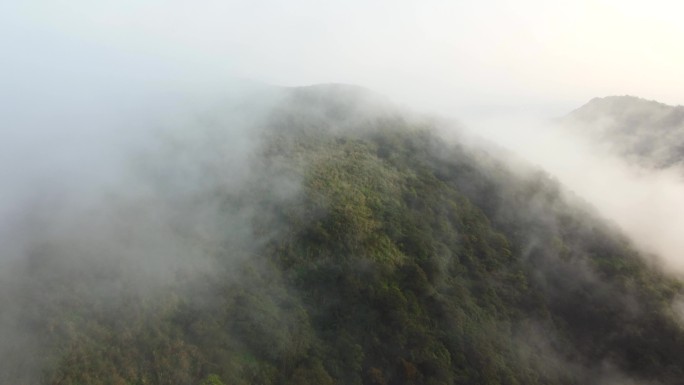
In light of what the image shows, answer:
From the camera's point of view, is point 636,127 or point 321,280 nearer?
point 321,280

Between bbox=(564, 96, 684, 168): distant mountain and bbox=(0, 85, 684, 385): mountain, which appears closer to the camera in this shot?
bbox=(0, 85, 684, 385): mountain

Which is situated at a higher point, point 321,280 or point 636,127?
point 636,127

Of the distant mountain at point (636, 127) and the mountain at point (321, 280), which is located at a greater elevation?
the distant mountain at point (636, 127)

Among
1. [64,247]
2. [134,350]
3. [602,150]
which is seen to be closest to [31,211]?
Answer: [64,247]

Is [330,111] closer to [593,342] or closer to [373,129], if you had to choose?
[373,129]

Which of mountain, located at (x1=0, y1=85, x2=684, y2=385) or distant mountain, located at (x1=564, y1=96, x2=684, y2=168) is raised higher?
distant mountain, located at (x1=564, y1=96, x2=684, y2=168)

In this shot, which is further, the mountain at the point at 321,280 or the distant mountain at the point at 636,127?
the distant mountain at the point at 636,127
